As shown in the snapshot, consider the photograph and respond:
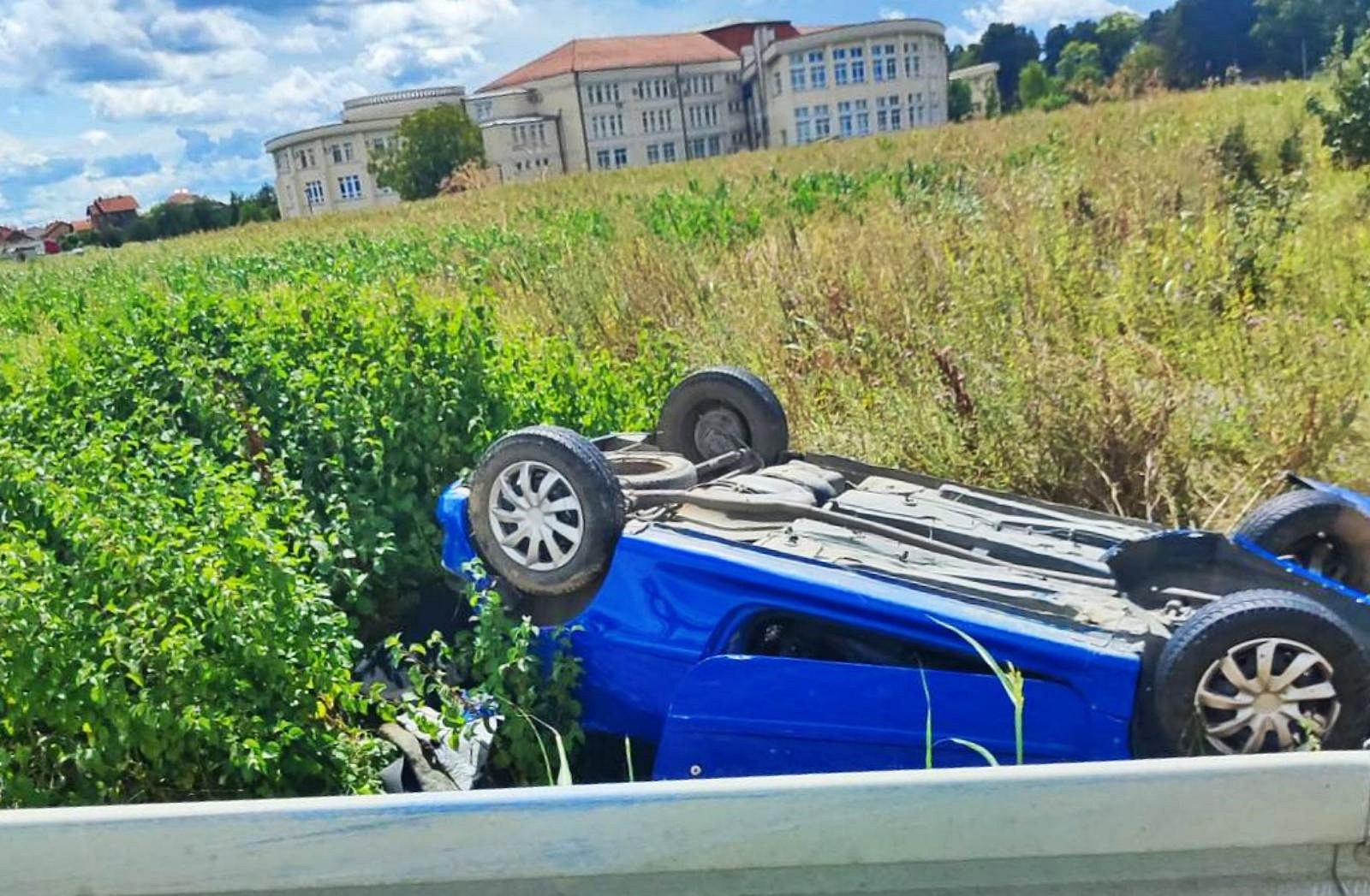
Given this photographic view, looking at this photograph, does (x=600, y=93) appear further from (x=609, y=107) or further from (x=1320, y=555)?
(x=1320, y=555)

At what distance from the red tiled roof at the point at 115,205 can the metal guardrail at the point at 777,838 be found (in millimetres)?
89782

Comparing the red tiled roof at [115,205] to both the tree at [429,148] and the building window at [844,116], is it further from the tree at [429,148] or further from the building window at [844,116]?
the building window at [844,116]

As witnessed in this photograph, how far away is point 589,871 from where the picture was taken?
2.04 m

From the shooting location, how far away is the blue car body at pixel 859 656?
9.32 ft

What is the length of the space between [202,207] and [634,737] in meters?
68.7

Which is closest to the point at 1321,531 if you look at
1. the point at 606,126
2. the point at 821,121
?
the point at 821,121

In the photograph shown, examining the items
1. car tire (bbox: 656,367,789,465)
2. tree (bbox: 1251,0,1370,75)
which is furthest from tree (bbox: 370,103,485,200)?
car tire (bbox: 656,367,789,465)

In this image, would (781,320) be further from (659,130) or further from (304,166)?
(304,166)

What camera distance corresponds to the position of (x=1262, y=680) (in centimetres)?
276

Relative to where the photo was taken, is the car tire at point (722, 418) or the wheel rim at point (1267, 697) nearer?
the wheel rim at point (1267, 697)

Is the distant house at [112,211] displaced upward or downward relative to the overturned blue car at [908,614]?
upward

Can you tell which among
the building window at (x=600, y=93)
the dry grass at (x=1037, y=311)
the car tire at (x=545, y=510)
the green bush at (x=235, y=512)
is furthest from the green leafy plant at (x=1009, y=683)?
the building window at (x=600, y=93)

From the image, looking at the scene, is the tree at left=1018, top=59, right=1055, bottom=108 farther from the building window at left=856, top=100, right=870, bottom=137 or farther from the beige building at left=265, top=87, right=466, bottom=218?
the beige building at left=265, top=87, right=466, bottom=218

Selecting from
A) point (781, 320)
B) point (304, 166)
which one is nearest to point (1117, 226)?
point (781, 320)
